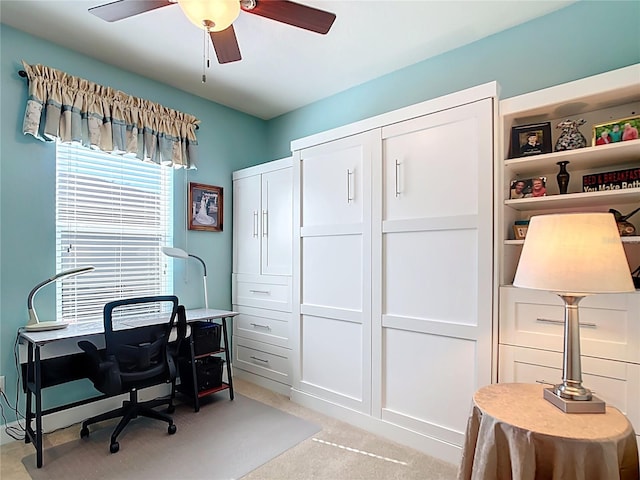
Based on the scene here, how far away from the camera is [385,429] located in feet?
7.73

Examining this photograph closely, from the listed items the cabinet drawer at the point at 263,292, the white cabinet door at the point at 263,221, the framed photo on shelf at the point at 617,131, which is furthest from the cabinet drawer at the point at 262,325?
the framed photo on shelf at the point at 617,131

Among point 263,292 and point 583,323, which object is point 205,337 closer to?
point 263,292

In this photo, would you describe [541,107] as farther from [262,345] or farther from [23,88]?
[23,88]

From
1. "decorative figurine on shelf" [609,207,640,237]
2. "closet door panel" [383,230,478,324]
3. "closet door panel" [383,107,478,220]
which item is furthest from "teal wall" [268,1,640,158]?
"closet door panel" [383,230,478,324]

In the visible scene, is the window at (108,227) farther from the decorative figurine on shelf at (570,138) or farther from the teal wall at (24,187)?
the decorative figurine on shelf at (570,138)

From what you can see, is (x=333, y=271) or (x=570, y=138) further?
(x=333, y=271)

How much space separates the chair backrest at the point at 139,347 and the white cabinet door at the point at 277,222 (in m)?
1.02

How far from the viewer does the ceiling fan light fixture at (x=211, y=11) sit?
1.53m

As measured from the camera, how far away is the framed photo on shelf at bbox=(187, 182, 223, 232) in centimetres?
330

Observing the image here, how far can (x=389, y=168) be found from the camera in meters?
2.40

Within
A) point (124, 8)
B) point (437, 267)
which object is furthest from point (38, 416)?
point (437, 267)

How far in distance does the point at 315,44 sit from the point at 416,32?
698 mm

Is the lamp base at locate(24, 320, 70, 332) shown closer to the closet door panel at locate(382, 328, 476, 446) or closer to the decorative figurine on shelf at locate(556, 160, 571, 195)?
the closet door panel at locate(382, 328, 476, 446)

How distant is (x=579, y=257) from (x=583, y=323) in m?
0.70
